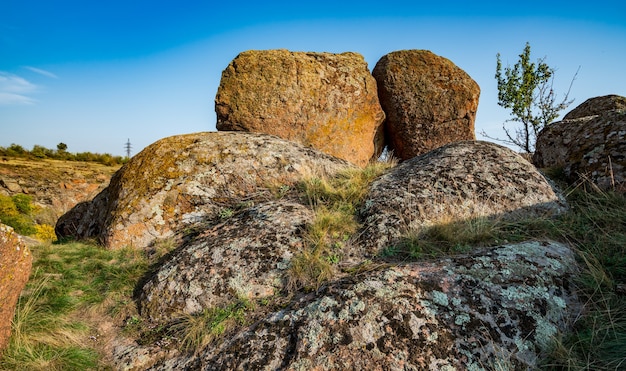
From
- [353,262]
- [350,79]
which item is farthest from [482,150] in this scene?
[350,79]

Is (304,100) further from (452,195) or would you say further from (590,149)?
(590,149)

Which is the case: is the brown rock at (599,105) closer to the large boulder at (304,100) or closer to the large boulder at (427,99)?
the large boulder at (427,99)

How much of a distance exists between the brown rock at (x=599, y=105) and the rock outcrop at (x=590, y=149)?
3643mm

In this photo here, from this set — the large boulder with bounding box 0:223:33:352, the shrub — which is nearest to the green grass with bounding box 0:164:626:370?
the large boulder with bounding box 0:223:33:352

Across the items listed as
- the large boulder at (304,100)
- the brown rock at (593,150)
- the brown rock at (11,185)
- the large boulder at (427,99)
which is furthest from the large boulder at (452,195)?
the brown rock at (11,185)

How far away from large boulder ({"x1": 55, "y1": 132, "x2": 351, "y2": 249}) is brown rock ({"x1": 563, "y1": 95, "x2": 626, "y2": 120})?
7.65 meters

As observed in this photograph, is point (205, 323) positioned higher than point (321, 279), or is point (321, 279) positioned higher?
point (321, 279)

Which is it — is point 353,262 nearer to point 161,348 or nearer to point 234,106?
point 161,348

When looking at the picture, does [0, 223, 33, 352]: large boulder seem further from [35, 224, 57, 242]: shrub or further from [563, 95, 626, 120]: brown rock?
[563, 95, 626, 120]: brown rock

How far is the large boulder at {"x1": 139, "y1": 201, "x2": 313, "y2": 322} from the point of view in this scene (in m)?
3.71

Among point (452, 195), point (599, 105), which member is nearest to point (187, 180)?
point (452, 195)

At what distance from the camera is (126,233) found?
5.40m

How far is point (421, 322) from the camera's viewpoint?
9.38 ft

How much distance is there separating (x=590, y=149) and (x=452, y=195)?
2735 mm
